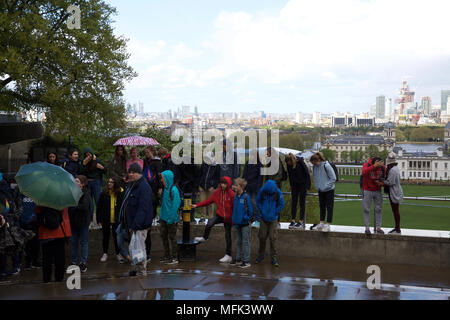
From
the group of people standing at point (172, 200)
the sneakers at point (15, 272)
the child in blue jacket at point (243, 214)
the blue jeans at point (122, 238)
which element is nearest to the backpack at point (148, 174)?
the group of people standing at point (172, 200)

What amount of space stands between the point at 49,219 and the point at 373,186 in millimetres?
5771

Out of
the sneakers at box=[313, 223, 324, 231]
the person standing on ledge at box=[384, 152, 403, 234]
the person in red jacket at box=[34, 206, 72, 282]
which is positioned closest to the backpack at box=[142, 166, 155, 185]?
the person in red jacket at box=[34, 206, 72, 282]

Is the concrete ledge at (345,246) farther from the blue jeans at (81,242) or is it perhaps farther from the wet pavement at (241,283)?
the blue jeans at (81,242)

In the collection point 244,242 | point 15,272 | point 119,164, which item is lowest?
point 15,272

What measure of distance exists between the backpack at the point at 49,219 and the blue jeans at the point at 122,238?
1.46m

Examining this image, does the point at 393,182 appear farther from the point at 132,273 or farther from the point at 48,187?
the point at 48,187

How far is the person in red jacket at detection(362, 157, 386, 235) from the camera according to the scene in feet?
29.6

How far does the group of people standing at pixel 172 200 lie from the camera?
7.48 meters

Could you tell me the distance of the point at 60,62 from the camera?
24.1 metres

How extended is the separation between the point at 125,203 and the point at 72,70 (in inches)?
785

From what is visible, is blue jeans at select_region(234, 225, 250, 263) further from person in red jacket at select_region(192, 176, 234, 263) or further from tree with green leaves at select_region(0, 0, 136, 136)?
tree with green leaves at select_region(0, 0, 136, 136)

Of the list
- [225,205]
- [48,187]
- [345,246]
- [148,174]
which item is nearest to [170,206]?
[225,205]

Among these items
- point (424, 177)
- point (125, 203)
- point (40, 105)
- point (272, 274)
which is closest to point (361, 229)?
point (272, 274)

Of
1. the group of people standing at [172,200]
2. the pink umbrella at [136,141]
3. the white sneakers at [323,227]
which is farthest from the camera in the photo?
the pink umbrella at [136,141]
